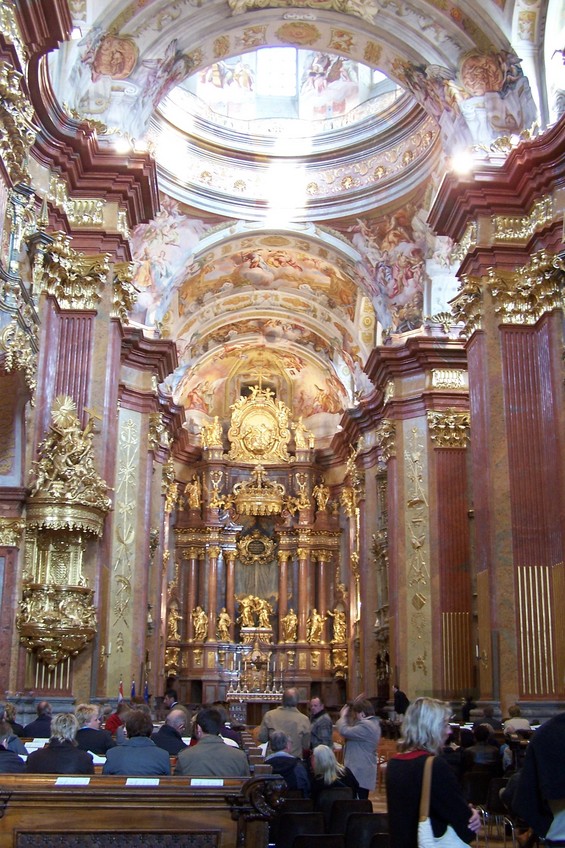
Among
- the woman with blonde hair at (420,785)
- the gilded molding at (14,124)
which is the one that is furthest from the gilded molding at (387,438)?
the woman with blonde hair at (420,785)

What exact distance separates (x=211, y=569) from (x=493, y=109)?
19707 mm

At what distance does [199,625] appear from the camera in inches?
1262

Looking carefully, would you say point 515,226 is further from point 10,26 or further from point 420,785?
point 420,785

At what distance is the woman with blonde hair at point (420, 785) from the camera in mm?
3932

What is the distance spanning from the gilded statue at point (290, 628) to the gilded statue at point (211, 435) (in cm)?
607

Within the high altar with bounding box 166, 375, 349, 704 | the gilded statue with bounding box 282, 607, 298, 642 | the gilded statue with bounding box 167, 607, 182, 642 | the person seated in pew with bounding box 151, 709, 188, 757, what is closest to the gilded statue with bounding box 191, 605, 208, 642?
the high altar with bounding box 166, 375, 349, 704

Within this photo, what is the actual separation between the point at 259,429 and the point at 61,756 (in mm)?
28205

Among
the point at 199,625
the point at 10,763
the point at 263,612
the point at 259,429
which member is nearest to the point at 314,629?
the point at 263,612

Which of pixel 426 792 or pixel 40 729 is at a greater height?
pixel 426 792

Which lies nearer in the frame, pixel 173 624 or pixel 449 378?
pixel 449 378

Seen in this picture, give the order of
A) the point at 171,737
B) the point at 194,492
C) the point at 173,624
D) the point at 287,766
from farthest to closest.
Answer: the point at 194,492, the point at 173,624, the point at 171,737, the point at 287,766

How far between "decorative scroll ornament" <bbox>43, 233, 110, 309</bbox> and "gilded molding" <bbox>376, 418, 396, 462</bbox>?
969 centimetres

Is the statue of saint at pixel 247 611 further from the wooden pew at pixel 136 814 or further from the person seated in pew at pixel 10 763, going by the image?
the wooden pew at pixel 136 814

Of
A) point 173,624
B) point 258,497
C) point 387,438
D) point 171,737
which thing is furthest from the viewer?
point 258,497
